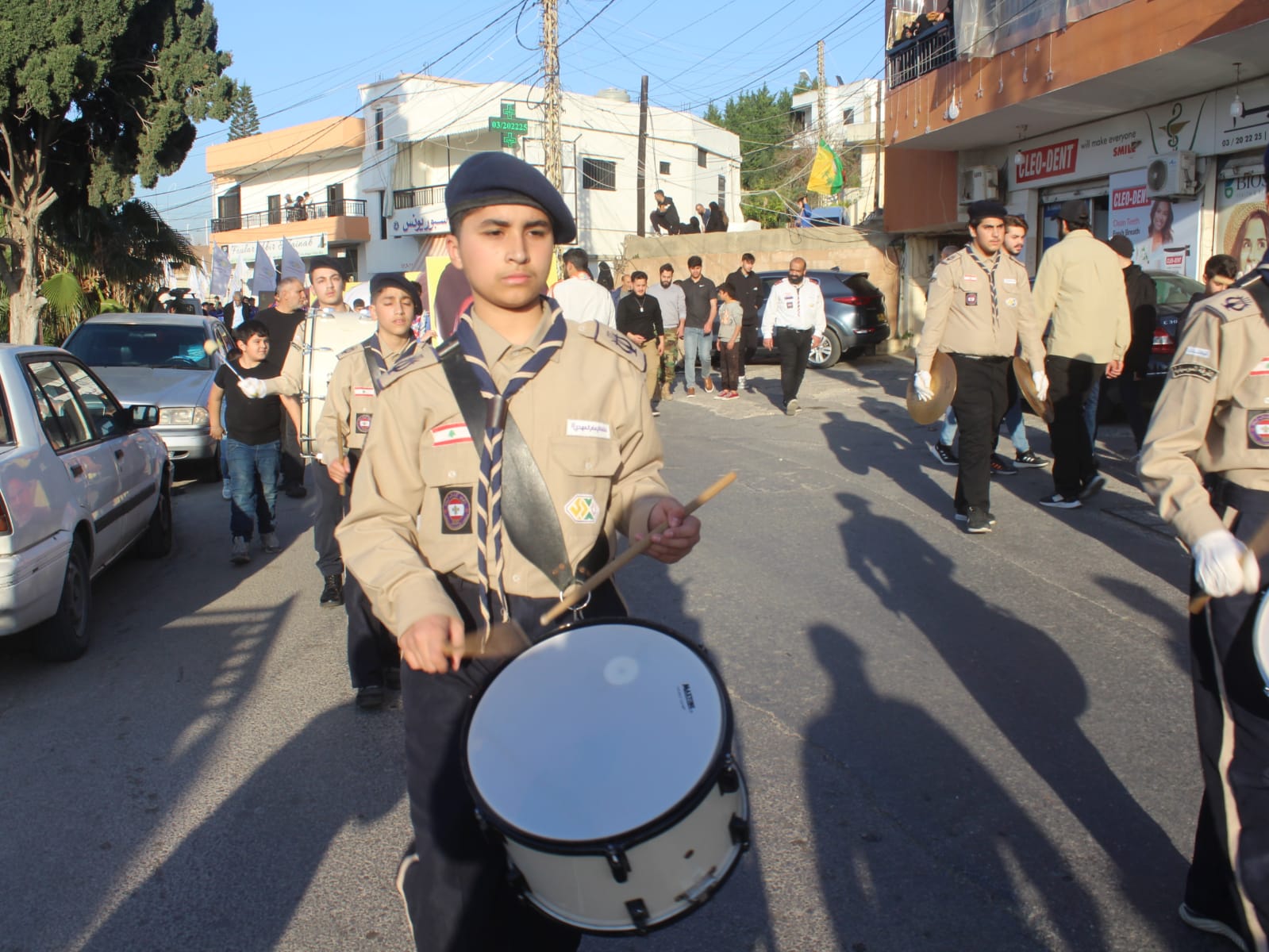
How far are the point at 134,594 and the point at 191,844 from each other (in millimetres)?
3882

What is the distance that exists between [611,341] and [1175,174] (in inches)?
550

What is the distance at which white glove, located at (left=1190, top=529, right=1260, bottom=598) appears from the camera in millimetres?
2471

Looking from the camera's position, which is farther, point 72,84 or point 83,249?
point 83,249

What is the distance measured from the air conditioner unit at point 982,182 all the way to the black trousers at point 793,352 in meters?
6.66

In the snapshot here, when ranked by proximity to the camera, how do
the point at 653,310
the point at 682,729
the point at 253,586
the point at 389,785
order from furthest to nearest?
the point at 653,310
the point at 253,586
the point at 389,785
the point at 682,729

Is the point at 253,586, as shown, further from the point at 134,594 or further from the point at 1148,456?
the point at 1148,456

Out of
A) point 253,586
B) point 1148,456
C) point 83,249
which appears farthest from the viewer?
Answer: point 83,249

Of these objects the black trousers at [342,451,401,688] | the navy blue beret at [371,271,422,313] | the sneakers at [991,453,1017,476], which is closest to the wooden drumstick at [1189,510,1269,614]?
the black trousers at [342,451,401,688]

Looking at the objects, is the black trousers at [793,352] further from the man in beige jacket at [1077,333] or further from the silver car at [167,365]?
the silver car at [167,365]

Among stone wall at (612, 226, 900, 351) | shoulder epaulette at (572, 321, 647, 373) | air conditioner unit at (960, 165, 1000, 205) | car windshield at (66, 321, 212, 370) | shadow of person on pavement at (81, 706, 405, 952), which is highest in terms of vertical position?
air conditioner unit at (960, 165, 1000, 205)

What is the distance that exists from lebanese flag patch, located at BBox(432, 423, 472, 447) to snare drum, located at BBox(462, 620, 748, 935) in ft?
1.59

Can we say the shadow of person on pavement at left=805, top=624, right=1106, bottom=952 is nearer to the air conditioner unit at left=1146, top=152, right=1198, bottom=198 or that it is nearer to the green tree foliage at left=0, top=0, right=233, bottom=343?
the air conditioner unit at left=1146, top=152, right=1198, bottom=198

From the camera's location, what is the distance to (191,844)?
382 cm

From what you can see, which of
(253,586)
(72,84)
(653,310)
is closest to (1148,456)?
(253,586)
